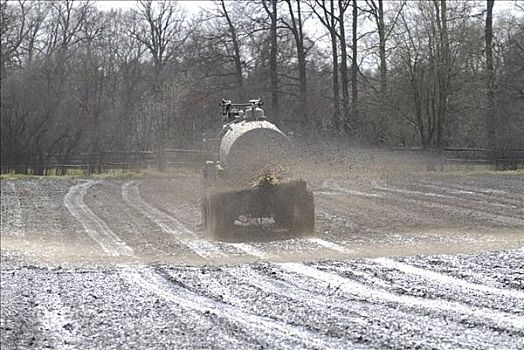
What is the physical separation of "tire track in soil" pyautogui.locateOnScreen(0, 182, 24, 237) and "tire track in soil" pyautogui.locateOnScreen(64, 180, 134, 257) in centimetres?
146

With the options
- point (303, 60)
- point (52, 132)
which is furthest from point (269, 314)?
point (52, 132)

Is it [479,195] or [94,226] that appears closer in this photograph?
[94,226]

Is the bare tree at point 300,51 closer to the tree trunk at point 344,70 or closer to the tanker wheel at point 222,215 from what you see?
the tree trunk at point 344,70

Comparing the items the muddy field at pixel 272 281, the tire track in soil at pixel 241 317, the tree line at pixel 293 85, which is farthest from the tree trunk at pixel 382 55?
the tire track in soil at pixel 241 317

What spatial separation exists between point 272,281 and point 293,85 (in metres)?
36.2

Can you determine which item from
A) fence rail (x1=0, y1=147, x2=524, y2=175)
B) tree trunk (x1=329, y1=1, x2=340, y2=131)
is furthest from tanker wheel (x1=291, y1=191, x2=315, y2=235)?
tree trunk (x1=329, y1=1, x2=340, y2=131)

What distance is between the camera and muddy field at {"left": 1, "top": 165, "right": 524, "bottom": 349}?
7.71 meters

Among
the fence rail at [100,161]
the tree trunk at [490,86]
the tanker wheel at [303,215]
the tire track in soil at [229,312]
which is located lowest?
the tire track in soil at [229,312]

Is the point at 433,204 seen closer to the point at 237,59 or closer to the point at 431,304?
the point at 431,304

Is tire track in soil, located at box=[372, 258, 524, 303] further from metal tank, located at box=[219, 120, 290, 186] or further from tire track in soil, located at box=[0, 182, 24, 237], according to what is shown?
tire track in soil, located at box=[0, 182, 24, 237]

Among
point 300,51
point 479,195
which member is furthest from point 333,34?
point 479,195

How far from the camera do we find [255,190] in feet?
54.6

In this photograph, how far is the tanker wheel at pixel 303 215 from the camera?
16922mm

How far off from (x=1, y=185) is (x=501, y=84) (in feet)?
79.7
